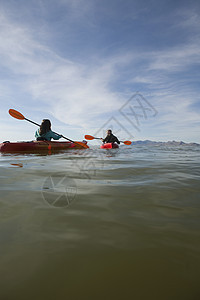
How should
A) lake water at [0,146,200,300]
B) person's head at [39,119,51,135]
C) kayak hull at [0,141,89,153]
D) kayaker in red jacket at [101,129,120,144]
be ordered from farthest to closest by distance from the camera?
kayaker in red jacket at [101,129,120,144], person's head at [39,119,51,135], kayak hull at [0,141,89,153], lake water at [0,146,200,300]

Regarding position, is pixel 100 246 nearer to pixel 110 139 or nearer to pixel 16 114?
pixel 16 114

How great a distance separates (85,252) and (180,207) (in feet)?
3.93

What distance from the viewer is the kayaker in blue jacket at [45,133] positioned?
11056mm

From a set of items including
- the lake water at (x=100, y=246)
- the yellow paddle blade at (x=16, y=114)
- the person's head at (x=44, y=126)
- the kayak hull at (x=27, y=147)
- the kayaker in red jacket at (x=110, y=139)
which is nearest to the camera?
the lake water at (x=100, y=246)

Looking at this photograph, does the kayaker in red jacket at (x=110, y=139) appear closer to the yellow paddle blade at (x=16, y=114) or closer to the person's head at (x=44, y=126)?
the person's head at (x=44, y=126)

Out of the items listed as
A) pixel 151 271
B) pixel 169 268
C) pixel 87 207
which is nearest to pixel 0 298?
pixel 151 271

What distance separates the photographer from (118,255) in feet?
3.47

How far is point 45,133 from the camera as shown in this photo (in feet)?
37.0

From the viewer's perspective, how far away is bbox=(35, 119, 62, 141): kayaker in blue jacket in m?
11.1

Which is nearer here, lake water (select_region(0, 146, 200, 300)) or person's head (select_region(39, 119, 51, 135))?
lake water (select_region(0, 146, 200, 300))

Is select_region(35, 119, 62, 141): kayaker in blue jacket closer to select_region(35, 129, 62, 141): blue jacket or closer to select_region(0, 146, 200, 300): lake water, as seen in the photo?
select_region(35, 129, 62, 141): blue jacket

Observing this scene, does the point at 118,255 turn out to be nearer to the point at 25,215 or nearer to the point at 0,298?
the point at 0,298

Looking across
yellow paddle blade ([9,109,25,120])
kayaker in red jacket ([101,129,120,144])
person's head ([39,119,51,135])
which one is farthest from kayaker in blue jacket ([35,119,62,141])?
kayaker in red jacket ([101,129,120,144])

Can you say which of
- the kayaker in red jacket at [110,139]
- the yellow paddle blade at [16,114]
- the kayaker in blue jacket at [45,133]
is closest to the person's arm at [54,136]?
the kayaker in blue jacket at [45,133]
